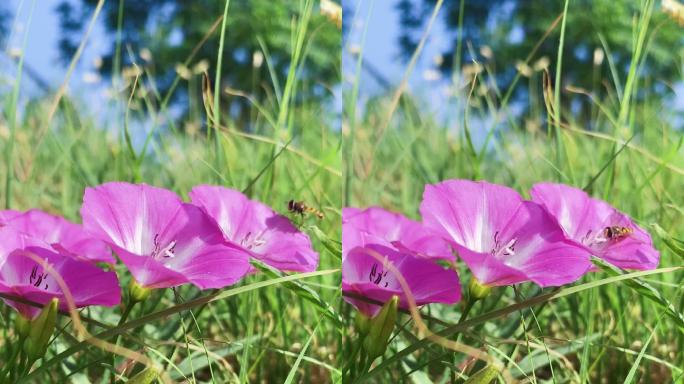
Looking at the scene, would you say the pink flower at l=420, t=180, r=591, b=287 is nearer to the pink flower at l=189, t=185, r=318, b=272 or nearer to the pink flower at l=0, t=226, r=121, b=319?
the pink flower at l=189, t=185, r=318, b=272

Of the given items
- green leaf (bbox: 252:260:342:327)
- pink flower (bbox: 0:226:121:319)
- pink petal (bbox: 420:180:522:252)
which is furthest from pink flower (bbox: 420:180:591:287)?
pink flower (bbox: 0:226:121:319)

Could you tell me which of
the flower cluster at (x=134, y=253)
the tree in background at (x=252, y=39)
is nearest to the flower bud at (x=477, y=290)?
the flower cluster at (x=134, y=253)

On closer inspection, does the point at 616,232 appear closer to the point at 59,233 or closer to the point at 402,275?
the point at 402,275

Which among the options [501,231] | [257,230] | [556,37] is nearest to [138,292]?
[257,230]

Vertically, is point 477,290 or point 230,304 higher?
point 477,290

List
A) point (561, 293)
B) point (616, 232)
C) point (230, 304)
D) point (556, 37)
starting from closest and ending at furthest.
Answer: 1. point (561, 293)
2. point (616, 232)
3. point (230, 304)
4. point (556, 37)

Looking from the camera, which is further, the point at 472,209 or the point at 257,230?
the point at 257,230
